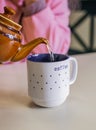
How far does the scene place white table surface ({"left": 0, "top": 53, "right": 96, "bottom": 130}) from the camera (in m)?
0.37

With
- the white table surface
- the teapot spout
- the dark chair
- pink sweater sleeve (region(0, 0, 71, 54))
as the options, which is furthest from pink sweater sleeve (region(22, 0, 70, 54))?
the dark chair

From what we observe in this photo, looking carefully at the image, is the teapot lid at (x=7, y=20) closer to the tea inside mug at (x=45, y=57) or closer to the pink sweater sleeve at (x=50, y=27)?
the tea inside mug at (x=45, y=57)

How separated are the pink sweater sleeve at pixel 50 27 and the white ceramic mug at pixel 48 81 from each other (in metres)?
0.41

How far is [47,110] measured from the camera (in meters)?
0.42

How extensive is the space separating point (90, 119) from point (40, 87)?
0.09m

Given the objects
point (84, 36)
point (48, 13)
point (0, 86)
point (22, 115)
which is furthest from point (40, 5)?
point (84, 36)

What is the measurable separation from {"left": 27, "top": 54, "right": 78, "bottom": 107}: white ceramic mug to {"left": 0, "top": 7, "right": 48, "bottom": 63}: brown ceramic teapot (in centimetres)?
3

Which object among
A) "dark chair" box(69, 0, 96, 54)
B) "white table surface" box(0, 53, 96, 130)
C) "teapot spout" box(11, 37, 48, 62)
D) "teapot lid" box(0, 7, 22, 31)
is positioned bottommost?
"dark chair" box(69, 0, 96, 54)

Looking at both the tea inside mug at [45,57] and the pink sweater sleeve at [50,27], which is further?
the pink sweater sleeve at [50,27]

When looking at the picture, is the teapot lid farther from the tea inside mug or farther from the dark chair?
the dark chair

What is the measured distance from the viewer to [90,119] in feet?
1.26

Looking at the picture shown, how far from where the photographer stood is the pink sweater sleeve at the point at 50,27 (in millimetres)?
896

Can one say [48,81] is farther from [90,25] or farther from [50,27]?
[90,25]

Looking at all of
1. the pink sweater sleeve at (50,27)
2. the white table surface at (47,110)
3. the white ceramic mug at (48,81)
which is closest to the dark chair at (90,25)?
the pink sweater sleeve at (50,27)
